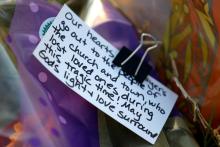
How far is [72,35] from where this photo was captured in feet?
1.77

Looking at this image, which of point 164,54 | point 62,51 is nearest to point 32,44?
point 62,51

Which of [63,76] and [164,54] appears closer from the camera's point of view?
[63,76]

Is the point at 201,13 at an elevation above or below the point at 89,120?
above

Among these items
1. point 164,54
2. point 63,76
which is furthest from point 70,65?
point 164,54

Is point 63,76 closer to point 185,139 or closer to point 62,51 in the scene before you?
point 62,51

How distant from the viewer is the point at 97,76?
538 millimetres

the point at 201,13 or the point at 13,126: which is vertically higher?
the point at 201,13

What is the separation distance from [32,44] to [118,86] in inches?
4.6

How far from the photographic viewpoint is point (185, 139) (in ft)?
1.84

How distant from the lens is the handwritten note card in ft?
1.71

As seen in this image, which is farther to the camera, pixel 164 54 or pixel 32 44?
pixel 164 54

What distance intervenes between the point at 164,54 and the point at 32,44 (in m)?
0.20

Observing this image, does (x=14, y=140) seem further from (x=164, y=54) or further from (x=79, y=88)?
(x=164, y=54)

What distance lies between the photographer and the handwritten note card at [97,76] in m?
0.52
